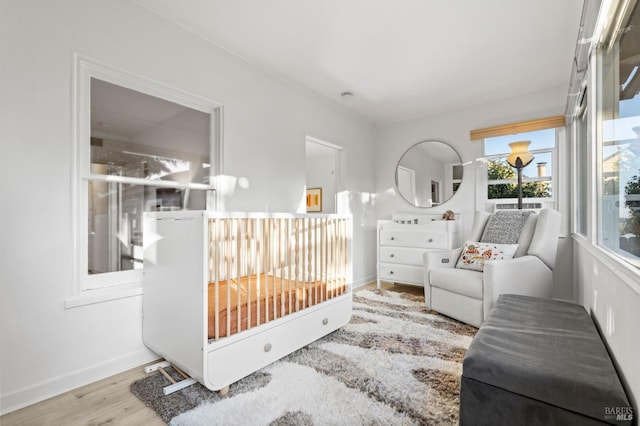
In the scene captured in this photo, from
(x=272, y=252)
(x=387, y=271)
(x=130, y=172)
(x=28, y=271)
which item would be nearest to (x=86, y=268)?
(x=28, y=271)

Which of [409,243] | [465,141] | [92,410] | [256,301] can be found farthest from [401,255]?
[92,410]

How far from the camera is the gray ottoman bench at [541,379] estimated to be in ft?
3.19

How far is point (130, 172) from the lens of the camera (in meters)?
2.08

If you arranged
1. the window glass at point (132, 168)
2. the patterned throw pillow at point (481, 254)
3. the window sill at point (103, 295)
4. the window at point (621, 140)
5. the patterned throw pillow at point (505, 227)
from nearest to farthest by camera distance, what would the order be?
the window at point (621, 140) → the window sill at point (103, 295) → the window glass at point (132, 168) → the patterned throw pillow at point (481, 254) → the patterned throw pillow at point (505, 227)

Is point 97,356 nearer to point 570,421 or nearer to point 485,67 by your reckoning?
point 570,421

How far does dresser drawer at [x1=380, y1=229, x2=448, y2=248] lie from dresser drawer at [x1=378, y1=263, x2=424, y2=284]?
27cm

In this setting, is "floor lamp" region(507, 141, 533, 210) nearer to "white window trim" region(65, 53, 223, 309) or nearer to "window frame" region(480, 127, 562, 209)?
"window frame" region(480, 127, 562, 209)

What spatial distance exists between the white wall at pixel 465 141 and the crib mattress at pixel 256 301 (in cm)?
242

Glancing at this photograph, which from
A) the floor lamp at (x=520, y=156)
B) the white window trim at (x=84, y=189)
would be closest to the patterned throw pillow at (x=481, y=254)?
the floor lamp at (x=520, y=156)

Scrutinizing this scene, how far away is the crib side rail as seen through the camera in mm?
1649

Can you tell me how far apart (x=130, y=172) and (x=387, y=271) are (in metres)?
2.94

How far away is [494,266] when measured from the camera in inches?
93.9

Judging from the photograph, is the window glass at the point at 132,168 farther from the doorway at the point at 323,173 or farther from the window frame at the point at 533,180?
the doorway at the point at 323,173

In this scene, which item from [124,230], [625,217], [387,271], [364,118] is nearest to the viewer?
[625,217]
